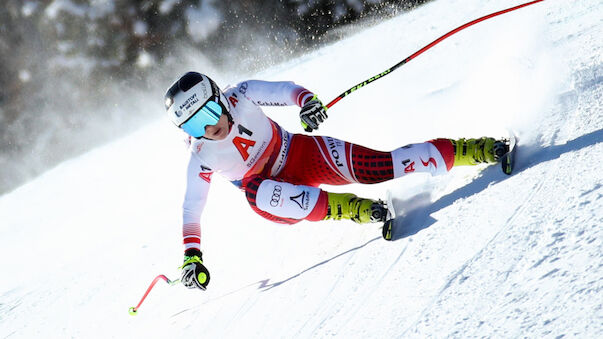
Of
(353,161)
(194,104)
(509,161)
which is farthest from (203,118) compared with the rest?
(509,161)

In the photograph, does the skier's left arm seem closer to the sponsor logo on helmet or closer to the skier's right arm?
the sponsor logo on helmet

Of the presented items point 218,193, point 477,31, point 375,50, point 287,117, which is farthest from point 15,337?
point 375,50

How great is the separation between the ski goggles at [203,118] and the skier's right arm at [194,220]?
0.59 ft

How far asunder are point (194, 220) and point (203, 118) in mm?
563

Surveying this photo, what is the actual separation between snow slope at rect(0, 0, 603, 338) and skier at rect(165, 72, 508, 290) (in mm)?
194

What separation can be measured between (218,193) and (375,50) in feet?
16.1

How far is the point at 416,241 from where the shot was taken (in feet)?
7.19

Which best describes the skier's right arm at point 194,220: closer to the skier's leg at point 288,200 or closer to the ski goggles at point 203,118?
the ski goggles at point 203,118

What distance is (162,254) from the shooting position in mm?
3945

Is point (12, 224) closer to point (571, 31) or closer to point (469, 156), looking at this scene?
point (469, 156)

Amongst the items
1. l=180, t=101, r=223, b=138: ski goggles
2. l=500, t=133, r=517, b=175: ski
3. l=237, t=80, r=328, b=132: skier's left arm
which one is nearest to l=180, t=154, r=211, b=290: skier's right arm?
l=180, t=101, r=223, b=138: ski goggles

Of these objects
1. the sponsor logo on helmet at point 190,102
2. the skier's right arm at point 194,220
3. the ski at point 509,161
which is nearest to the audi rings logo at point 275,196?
the skier's right arm at point 194,220

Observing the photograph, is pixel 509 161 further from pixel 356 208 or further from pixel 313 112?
pixel 313 112

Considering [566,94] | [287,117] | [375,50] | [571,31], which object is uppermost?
[375,50]
